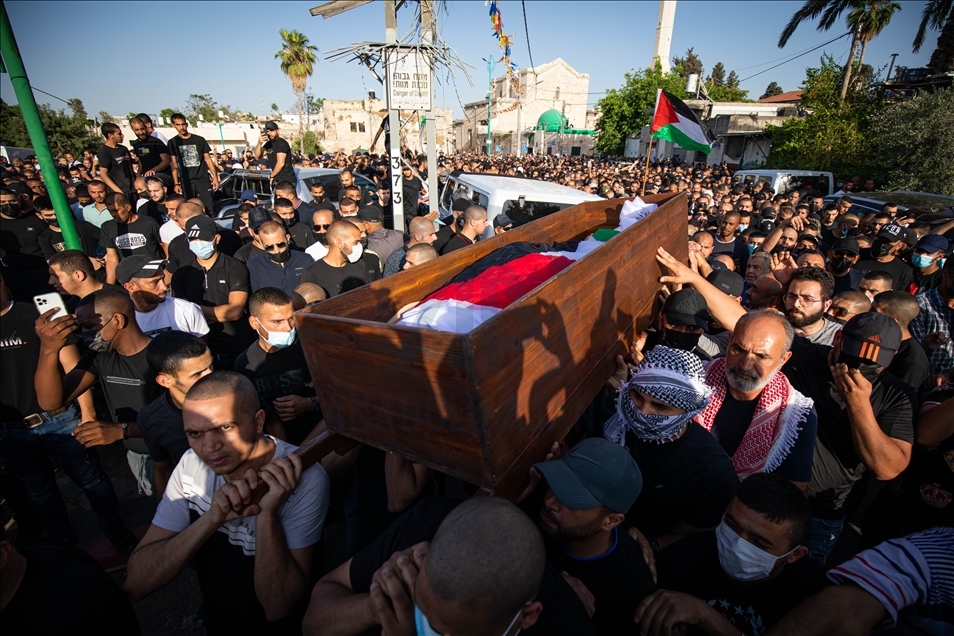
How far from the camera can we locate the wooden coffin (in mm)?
1327

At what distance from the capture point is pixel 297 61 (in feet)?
116

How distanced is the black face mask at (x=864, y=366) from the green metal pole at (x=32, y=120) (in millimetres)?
5648

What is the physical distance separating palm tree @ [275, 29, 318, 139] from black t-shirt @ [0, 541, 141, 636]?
38.7 meters

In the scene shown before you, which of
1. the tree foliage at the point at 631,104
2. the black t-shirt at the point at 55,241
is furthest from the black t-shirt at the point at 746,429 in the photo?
the tree foliage at the point at 631,104

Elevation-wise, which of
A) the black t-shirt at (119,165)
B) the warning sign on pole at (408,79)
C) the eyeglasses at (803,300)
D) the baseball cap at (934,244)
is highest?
the warning sign on pole at (408,79)

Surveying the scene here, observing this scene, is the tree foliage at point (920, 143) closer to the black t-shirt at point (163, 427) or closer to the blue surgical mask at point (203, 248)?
the blue surgical mask at point (203, 248)

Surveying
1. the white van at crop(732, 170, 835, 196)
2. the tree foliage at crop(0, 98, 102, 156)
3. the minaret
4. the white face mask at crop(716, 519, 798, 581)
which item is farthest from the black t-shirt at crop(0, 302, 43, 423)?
the minaret

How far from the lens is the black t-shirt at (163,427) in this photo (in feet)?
7.08

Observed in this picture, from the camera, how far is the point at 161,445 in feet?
7.20

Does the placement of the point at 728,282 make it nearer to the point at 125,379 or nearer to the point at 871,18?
the point at 125,379

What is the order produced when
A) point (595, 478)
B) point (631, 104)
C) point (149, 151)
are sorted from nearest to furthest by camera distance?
1. point (595, 478)
2. point (149, 151)
3. point (631, 104)

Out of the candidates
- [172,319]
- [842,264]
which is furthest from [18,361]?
[842,264]

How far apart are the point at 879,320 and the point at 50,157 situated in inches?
234

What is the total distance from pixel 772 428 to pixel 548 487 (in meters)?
1.15
